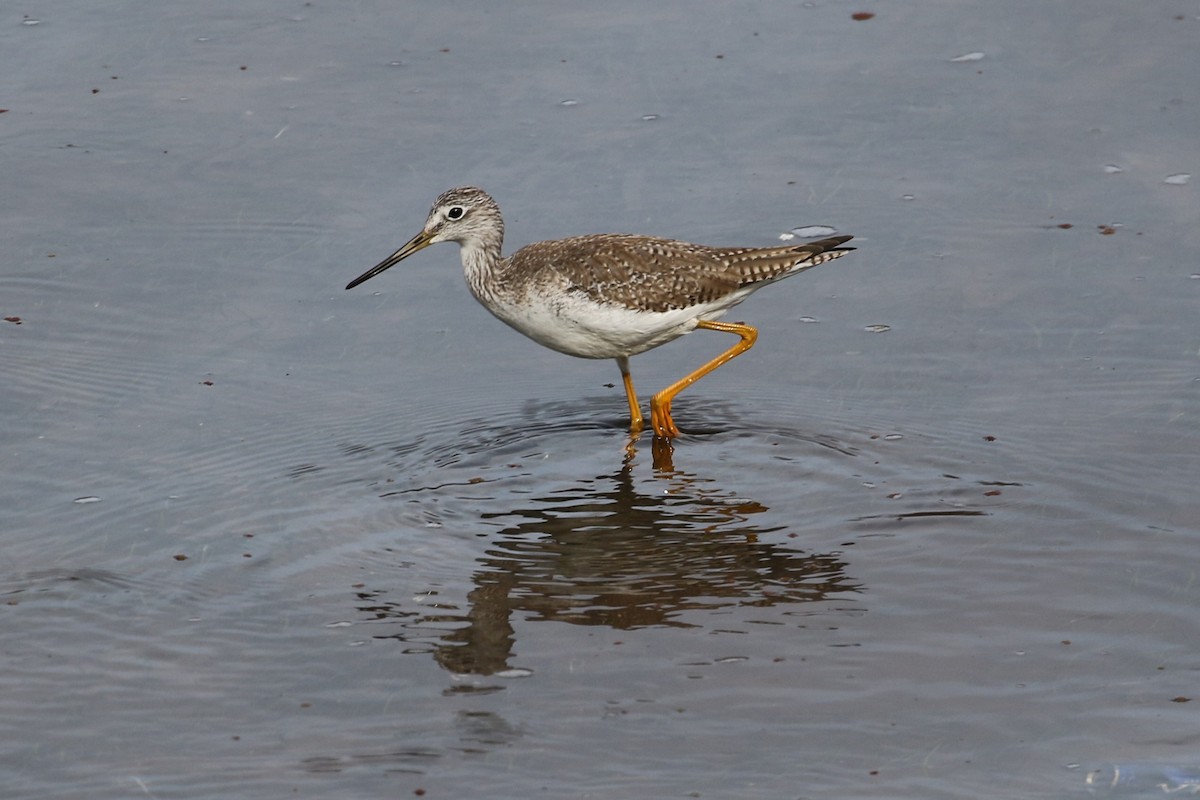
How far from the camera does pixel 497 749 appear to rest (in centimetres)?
655

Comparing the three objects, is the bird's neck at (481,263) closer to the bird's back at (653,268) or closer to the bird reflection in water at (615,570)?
the bird's back at (653,268)

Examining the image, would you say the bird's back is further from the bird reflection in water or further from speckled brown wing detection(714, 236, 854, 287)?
the bird reflection in water

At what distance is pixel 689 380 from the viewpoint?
10.6 meters

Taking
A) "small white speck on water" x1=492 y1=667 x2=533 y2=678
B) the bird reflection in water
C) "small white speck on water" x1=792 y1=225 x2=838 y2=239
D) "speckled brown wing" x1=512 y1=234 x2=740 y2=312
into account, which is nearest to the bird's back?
"speckled brown wing" x1=512 y1=234 x2=740 y2=312

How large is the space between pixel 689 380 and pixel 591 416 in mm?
705

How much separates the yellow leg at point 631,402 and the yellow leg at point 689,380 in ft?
0.31

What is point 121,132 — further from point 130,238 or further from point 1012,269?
point 1012,269

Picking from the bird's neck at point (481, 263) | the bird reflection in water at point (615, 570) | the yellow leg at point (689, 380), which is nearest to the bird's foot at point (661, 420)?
the yellow leg at point (689, 380)

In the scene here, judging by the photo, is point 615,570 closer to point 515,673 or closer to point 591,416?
point 515,673

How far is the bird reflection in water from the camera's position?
775 cm

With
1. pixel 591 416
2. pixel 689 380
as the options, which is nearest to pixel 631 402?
pixel 591 416

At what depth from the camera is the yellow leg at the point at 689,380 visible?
10195 mm

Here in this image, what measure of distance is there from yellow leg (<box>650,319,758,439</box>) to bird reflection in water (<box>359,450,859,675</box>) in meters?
0.66

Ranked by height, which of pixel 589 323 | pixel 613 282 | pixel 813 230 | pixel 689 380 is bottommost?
pixel 689 380
